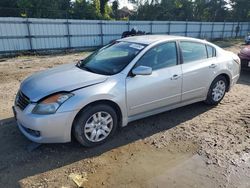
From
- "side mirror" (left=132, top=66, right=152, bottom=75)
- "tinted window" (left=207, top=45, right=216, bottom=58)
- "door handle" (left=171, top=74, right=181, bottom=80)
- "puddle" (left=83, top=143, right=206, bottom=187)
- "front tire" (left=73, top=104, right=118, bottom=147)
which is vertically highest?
"tinted window" (left=207, top=45, right=216, bottom=58)

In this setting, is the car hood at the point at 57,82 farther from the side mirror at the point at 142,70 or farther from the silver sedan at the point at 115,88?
the side mirror at the point at 142,70

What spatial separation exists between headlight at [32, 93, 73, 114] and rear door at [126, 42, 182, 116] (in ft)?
3.29

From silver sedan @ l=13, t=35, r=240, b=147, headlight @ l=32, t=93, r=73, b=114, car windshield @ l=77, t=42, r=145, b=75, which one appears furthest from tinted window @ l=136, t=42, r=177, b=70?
headlight @ l=32, t=93, r=73, b=114

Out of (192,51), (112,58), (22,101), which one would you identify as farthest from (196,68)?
(22,101)

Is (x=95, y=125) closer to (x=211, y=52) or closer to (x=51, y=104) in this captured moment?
(x=51, y=104)

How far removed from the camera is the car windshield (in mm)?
3920

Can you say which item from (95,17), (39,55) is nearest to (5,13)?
(39,55)

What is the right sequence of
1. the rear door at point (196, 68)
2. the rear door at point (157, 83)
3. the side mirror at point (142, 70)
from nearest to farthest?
the side mirror at point (142, 70), the rear door at point (157, 83), the rear door at point (196, 68)

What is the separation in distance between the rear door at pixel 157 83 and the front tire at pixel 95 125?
370 millimetres

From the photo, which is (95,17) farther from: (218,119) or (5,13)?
(218,119)

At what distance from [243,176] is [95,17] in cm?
2260

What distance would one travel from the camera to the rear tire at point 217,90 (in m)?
5.04

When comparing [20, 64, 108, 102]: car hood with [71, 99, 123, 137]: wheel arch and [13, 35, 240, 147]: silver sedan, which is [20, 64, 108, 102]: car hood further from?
[71, 99, 123, 137]: wheel arch

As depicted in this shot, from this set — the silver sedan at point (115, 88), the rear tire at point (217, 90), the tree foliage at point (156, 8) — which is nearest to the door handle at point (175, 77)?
the silver sedan at point (115, 88)
